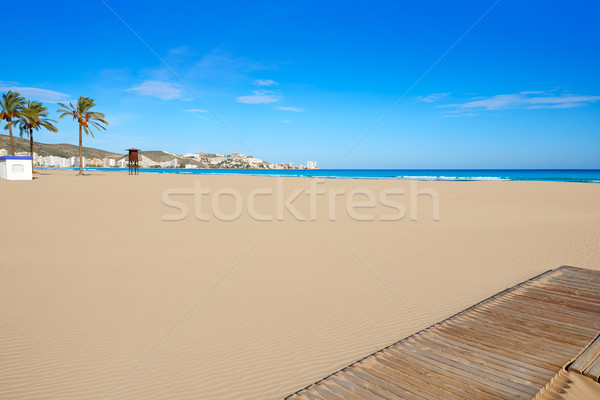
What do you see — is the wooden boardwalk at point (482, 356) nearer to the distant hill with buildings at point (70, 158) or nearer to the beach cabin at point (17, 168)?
the beach cabin at point (17, 168)

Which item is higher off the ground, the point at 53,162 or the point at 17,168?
the point at 53,162

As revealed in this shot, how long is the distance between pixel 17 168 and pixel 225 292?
44.4 m

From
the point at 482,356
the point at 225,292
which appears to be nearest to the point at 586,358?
the point at 482,356

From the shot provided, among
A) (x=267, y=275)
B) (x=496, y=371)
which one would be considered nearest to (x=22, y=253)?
(x=267, y=275)

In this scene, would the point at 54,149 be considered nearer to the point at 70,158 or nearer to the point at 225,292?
the point at 70,158

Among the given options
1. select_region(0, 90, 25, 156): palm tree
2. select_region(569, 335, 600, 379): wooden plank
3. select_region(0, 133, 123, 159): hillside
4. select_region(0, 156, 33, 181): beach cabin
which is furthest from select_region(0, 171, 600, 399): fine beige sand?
select_region(0, 133, 123, 159): hillside

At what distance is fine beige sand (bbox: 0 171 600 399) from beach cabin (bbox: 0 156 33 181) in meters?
30.0

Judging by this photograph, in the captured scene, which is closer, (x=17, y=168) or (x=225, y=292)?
(x=225, y=292)

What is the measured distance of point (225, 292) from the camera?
677 centimetres

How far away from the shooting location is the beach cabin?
36.8m

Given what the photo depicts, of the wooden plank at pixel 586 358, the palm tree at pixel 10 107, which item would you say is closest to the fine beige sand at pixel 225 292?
the wooden plank at pixel 586 358

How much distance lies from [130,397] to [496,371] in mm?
4213

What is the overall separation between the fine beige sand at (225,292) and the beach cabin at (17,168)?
29993 millimetres

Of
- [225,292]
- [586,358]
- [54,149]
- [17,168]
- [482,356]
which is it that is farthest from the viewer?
[54,149]
